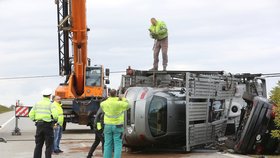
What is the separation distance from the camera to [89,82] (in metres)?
24.8

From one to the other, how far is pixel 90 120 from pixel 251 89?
9432 mm

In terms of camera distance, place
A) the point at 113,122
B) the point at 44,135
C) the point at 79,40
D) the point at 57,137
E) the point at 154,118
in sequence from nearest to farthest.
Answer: the point at 113,122 → the point at 44,135 → the point at 154,118 → the point at 57,137 → the point at 79,40

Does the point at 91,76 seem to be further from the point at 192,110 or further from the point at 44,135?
the point at 44,135

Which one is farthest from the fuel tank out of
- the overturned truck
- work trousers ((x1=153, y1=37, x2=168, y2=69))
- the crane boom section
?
the crane boom section

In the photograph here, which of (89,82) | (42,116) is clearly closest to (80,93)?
(89,82)

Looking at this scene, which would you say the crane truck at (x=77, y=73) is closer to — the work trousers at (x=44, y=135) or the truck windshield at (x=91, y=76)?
the truck windshield at (x=91, y=76)

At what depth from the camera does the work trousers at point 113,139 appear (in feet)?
38.7

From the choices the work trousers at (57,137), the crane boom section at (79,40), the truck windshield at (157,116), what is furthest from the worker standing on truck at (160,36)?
the crane boom section at (79,40)

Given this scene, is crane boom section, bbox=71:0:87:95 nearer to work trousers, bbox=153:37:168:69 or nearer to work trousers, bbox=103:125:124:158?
work trousers, bbox=153:37:168:69

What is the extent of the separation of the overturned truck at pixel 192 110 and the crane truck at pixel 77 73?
23.5 feet

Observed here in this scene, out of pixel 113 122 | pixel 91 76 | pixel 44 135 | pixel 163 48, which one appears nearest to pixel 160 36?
pixel 163 48

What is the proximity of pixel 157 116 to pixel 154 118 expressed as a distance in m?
0.11

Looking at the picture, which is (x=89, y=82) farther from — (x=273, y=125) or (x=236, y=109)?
(x=273, y=125)

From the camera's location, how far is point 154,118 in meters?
14.3
